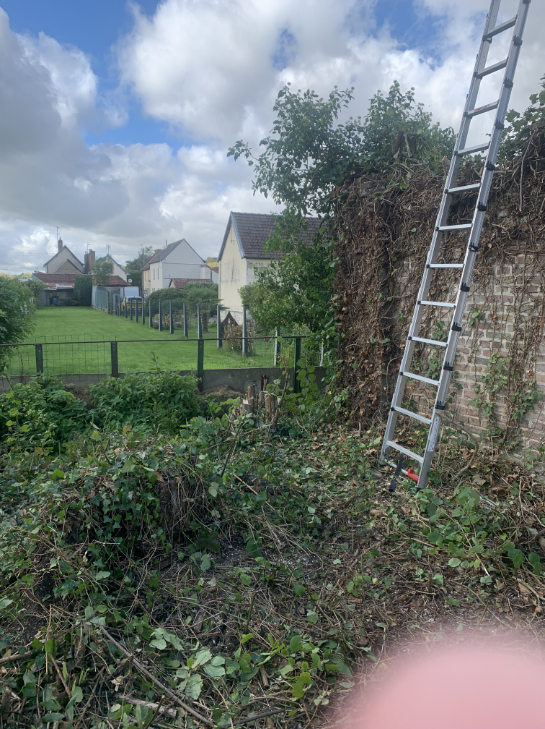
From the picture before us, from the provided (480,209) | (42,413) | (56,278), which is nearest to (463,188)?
(480,209)

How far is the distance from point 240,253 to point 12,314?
16.2m

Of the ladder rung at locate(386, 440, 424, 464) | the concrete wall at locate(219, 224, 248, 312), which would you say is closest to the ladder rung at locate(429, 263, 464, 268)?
the ladder rung at locate(386, 440, 424, 464)

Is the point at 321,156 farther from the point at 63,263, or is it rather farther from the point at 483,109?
the point at 63,263

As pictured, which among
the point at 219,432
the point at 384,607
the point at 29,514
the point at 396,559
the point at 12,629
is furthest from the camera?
the point at 219,432

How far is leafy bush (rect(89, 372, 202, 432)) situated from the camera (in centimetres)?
655

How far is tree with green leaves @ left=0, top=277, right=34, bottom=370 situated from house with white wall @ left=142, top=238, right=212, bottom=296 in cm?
4001

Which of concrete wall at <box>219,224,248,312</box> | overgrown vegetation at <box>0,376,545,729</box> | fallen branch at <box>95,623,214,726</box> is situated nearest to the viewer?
fallen branch at <box>95,623,214,726</box>

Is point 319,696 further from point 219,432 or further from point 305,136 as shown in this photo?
point 305,136

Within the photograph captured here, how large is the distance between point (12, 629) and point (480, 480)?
3.65 m

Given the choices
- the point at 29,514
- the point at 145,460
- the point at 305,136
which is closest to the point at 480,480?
the point at 145,460

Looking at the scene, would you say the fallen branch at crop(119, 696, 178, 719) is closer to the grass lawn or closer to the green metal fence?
the green metal fence

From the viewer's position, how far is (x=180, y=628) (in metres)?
2.53

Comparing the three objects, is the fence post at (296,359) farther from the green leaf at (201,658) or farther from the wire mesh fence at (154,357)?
the green leaf at (201,658)

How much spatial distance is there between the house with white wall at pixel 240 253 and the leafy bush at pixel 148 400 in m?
13.0
